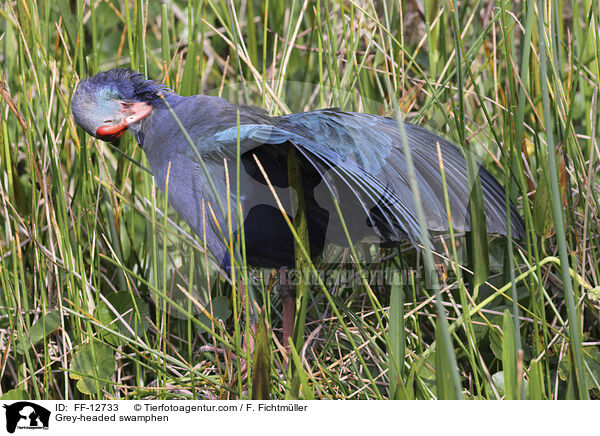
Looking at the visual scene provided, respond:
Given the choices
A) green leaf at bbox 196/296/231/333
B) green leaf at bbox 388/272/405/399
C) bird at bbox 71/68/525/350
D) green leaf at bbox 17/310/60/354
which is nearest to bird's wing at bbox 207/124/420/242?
bird at bbox 71/68/525/350

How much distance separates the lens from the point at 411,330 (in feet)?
3.18

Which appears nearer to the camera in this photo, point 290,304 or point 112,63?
point 290,304

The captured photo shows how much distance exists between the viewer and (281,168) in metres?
0.78

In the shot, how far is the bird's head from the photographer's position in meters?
0.83

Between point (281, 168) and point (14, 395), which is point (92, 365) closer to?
point (14, 395)

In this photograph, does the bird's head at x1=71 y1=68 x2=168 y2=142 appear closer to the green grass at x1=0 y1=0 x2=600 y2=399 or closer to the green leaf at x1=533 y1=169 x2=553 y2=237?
the green grass at x1=0 y1=0 x2=600 y2=399

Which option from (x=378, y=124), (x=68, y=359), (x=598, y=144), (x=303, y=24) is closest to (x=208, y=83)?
(x=303, y=24)

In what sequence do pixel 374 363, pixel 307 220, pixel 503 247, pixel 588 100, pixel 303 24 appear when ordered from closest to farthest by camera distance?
pixel 307 220, pixel 374 363, pixel 503 247, pixel 588 100, pixel 303 24

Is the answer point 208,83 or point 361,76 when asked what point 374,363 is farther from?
point 208,83

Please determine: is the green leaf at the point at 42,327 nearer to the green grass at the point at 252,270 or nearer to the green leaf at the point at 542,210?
the green grass at the point at 252,270

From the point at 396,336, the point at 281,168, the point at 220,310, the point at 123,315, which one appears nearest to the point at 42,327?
the point at 123,315

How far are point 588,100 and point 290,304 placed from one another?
0.75m
